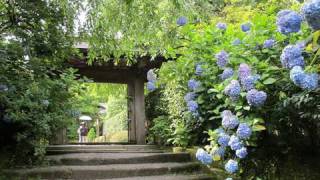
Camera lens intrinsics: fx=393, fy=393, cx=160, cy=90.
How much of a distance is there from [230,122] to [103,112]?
18.3 m

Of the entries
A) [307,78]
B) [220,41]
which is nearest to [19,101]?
[220,41]

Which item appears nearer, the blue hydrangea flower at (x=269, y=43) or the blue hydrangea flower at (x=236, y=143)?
the blue hydrangea flower at (x=236, y=143)

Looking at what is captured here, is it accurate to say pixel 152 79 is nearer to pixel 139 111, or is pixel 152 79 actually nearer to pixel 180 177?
pixel 180 177

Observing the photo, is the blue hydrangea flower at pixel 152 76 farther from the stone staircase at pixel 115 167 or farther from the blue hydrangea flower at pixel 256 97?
the blue hydrangea flower at pixel 256 97

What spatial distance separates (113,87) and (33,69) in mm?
6423

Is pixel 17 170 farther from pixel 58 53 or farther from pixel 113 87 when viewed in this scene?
pixel 113 87

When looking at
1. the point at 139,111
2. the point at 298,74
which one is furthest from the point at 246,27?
the point at 139,111

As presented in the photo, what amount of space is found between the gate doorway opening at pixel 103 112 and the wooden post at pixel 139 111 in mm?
388

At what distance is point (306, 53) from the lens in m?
3.34

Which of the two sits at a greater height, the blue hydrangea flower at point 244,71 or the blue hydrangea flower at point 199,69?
the blue hydrangea flower at point 199,69

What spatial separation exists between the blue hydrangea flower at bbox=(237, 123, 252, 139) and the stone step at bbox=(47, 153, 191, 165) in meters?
2.84

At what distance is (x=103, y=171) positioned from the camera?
5.73m

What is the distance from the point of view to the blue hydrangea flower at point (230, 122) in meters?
3.93

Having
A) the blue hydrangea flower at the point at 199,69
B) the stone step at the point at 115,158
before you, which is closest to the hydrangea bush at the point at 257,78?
the blue hydrangea flower at the point at 199,69
